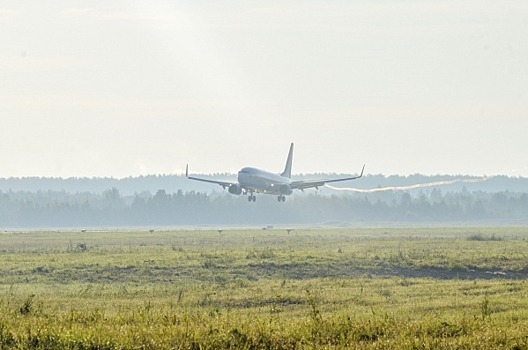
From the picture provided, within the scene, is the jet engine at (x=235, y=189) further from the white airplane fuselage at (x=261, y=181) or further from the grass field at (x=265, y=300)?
the grass field at (x=265, y=300)

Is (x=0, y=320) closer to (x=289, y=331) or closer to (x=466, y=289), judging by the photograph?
(x=289, y=331)

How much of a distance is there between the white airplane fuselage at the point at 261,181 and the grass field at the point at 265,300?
33168 mm

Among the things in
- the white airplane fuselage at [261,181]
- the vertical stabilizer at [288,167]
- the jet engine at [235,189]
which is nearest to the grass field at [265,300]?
the white airplane fuselage at [261,181]

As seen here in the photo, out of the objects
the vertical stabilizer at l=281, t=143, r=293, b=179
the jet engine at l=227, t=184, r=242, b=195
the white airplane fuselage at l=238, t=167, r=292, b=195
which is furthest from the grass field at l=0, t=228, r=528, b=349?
the vertical stabilizer at l=281, t=143, r=293, b=179

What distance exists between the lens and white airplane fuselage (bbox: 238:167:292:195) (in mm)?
114812

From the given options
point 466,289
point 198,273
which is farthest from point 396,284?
point 198,273

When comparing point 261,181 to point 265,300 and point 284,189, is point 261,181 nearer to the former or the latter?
point 284,189

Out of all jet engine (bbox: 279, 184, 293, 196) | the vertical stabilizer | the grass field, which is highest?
the vertical stabilizer

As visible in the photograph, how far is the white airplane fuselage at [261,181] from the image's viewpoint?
115m

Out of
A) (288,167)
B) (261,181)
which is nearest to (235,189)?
(261,181)

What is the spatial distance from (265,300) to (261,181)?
243ft

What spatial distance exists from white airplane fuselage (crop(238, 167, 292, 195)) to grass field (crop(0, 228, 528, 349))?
3317cm

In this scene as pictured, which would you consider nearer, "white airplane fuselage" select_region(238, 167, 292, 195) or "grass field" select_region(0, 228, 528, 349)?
"grass field" select_region(0, 228, 528, 349)

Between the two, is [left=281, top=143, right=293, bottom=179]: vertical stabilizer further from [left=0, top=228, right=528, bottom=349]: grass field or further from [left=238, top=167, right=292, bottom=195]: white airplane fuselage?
[left=0, top=228, right=528, bottom=349]: grass field
